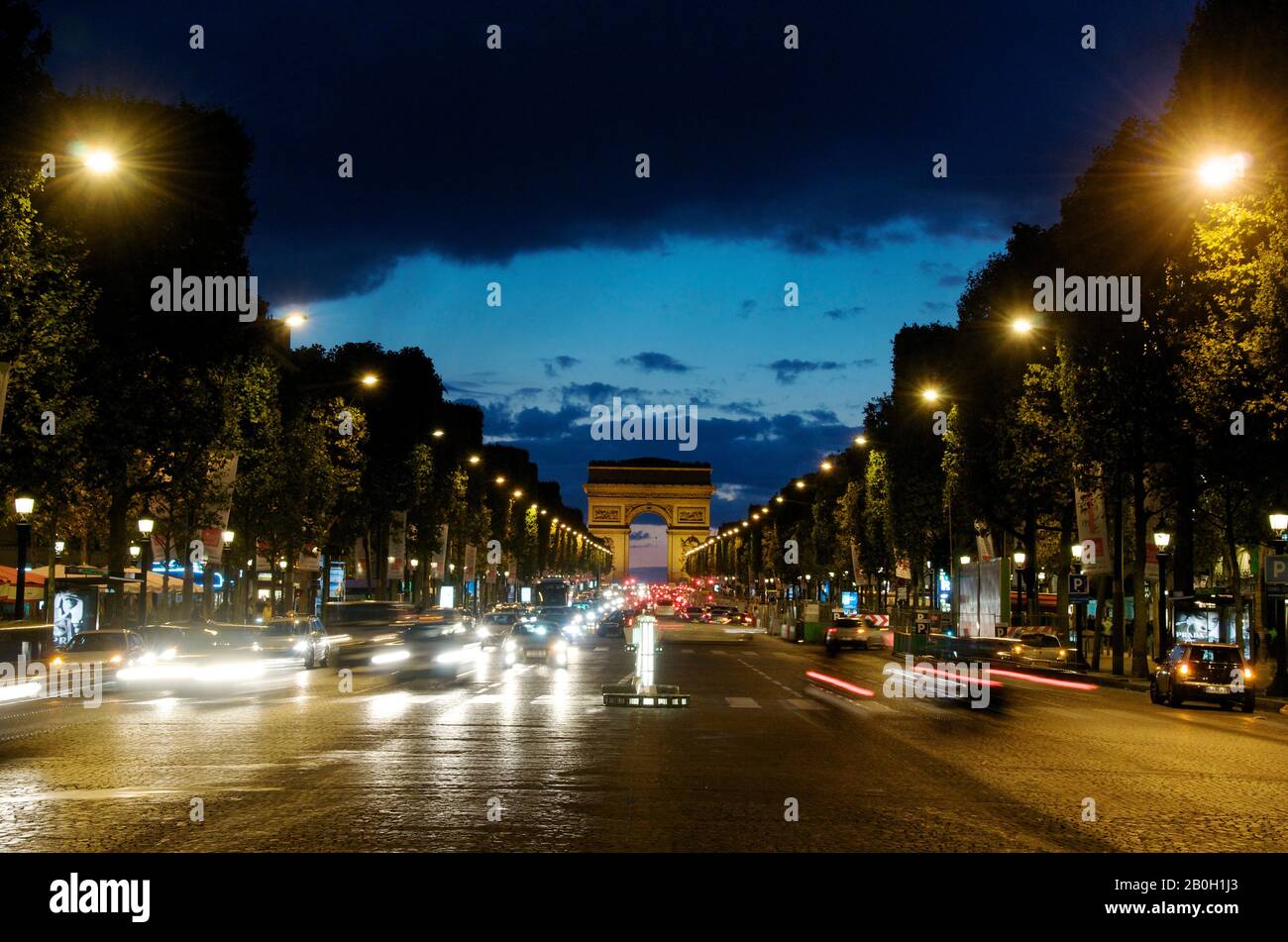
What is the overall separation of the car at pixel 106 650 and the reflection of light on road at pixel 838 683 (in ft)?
54.8

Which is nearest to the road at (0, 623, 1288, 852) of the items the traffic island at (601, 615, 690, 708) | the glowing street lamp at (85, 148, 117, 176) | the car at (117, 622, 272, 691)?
the traffic island at (601, 615, 690, 708)

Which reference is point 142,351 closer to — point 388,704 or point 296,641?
point 296,641

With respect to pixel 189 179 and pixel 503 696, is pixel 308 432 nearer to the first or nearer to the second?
pixel 189 179

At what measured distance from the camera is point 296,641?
38.6 meters

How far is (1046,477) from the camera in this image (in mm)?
52344

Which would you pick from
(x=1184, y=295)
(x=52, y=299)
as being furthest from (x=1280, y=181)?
(x=52, y=299)

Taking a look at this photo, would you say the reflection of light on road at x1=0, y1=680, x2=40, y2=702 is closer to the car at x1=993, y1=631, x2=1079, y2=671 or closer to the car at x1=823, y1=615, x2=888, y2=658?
the car at x1=993, y1=631, x2=1079, y2=671

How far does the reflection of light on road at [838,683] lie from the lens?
3319 centimetres

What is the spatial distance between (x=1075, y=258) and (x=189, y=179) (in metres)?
27.5

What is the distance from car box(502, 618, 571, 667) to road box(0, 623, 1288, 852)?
15.8m

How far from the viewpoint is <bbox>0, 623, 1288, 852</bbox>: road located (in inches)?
441

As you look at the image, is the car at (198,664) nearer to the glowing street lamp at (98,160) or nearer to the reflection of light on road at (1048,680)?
the glowing street lamp at (98,160)

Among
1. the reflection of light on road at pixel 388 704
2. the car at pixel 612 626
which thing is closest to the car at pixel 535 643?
the reflection of light on road at pixel 388 704

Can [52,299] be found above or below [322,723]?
Answer: above
